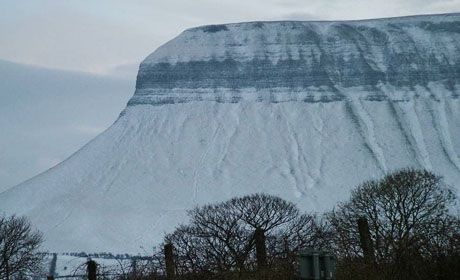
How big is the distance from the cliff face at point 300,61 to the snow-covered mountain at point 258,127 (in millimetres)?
195

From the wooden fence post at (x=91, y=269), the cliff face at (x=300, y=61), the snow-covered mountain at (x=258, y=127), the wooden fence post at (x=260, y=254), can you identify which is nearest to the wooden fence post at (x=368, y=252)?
the wooden fence post at (x=260, y=254)

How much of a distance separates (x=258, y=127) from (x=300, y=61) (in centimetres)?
1544

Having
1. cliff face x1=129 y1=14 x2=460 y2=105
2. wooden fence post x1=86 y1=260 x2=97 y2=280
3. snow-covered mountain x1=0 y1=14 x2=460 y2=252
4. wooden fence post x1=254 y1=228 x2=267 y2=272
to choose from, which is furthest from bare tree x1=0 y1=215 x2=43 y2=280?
cliff face x1=129 y1=14 x2=460 y2=105

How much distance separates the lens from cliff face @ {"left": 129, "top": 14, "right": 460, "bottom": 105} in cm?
9769

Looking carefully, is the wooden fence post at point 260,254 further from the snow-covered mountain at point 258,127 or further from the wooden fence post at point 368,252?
the snow-covered mountain at point 258,127

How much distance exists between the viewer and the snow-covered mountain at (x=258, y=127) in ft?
253

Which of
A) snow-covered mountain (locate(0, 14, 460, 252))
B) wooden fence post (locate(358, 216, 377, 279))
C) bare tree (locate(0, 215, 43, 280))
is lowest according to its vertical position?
wooden fence post (locate(358, 216, 377, 279))

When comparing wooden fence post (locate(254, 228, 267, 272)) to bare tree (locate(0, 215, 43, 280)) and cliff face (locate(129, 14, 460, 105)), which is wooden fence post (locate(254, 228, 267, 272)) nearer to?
bare tree (locate(0, 215, 43, 280))

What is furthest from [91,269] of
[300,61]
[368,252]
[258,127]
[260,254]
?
[300,61]

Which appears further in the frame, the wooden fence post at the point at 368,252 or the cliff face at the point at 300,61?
the cliff face at the point at 300,61

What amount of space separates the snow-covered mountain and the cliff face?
0.20m

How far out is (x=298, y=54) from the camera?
338ft

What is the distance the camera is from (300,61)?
10106cm

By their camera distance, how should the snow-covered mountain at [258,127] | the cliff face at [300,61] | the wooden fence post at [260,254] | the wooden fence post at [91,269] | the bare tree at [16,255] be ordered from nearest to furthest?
the wooden fence post at [91,269]
the wooden fence post at [260,254]
the bare tree at [16,255]
the snow-covered mountain at [258,127]
the cliff face at [300,61]
